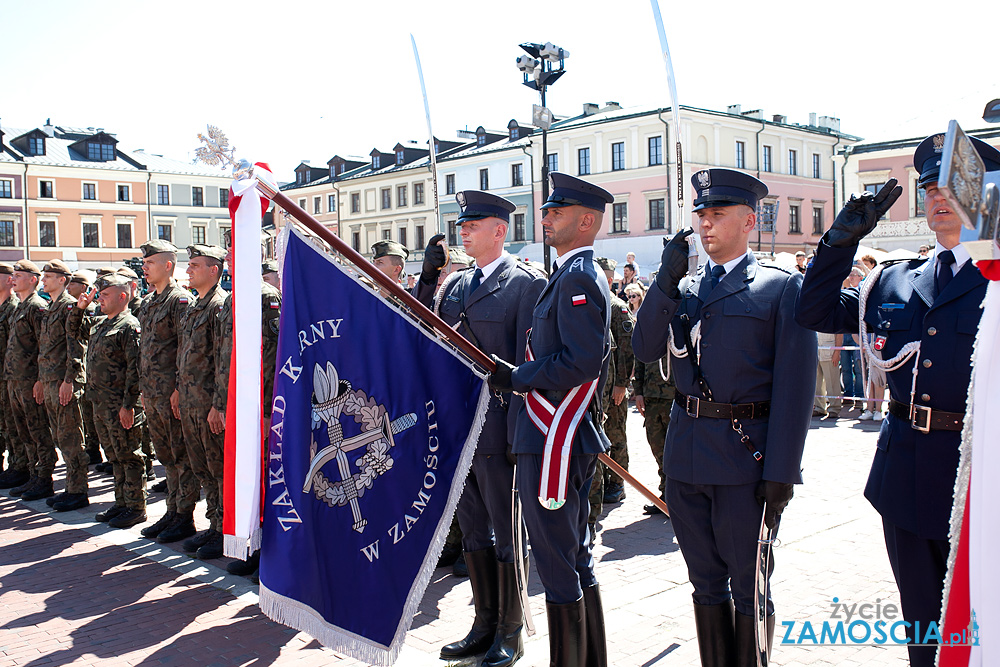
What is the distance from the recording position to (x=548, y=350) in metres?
3.87

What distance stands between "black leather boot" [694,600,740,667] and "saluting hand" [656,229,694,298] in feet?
4.42

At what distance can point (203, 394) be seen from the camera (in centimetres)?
667

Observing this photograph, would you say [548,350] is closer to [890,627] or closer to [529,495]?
[529,495]

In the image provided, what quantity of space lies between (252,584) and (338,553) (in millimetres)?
2472

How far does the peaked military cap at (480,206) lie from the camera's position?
4535 millimetres

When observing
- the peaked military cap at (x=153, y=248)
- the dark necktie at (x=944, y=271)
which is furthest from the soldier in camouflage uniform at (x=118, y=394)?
the dark necktie at (x=944, y=271)

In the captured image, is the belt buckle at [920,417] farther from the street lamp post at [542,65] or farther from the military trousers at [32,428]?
the street lamp post at [542,65]

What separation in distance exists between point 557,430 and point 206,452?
3.89m

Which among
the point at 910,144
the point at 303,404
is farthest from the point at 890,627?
the point at 910,144

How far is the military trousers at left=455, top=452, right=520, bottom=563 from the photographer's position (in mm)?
4371

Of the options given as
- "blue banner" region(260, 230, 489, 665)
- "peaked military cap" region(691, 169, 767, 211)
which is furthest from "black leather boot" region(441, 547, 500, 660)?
"peaked military cap" region(691, 169, 767, 211)

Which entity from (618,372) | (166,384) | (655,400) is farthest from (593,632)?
(166,384)

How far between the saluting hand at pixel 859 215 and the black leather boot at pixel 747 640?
153 centimetres

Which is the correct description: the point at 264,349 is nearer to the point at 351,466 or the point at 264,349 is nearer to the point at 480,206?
the point at 480,206
